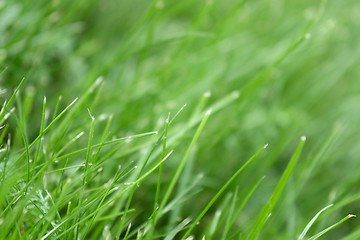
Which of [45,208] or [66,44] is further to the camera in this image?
[66,44]

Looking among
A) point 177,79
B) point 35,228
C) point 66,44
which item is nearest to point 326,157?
point 177,79

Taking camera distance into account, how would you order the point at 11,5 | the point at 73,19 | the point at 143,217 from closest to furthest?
the point at 143,217 → the point at 11,5 → the point at 73,19

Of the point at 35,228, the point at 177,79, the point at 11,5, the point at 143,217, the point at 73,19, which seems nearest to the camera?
the point at 35,228

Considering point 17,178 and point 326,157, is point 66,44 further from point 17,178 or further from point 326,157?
point 326,157

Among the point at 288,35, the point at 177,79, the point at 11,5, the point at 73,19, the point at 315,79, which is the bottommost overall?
the point at 315,79

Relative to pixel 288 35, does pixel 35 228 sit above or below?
above

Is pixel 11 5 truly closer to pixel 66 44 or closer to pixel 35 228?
pixel 66 44
